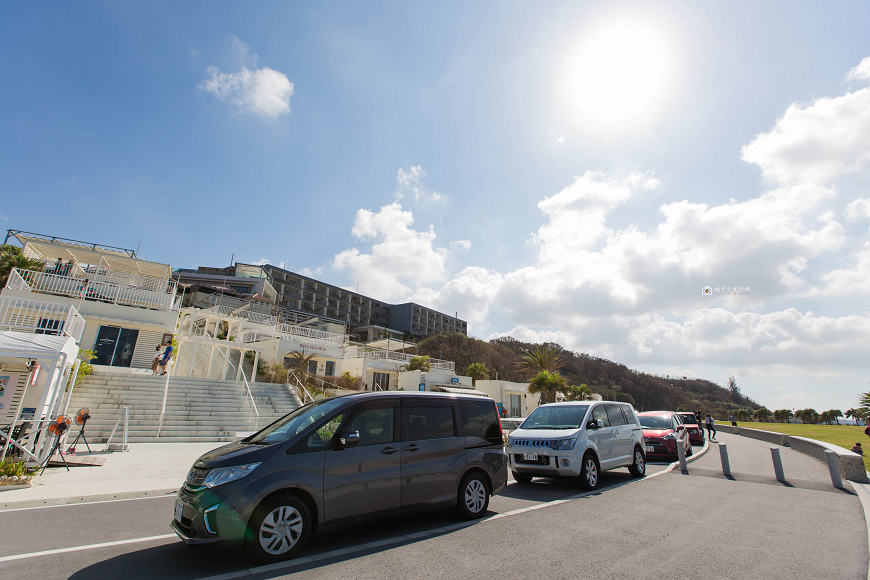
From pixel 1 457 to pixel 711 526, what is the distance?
1233 cm

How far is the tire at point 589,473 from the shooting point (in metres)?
7.96

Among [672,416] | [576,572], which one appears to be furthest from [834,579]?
[672,416]

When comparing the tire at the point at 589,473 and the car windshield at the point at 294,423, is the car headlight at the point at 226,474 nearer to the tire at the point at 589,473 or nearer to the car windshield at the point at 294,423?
the car windshield at the point at 294,423

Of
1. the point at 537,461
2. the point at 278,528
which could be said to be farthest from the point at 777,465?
the point at 278,528

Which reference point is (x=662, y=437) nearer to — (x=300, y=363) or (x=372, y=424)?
(x=372, y=424)

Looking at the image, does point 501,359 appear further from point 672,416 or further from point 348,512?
point 348,512

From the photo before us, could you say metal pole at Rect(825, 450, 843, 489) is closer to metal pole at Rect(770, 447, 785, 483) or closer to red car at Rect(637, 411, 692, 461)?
metal pole at Rect(770, 447, 785, 483)

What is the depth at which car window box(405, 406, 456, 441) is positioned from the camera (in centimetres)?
540

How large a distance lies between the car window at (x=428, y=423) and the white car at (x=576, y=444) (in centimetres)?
322

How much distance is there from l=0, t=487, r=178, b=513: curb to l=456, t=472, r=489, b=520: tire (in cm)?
570

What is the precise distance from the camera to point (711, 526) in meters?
5.69

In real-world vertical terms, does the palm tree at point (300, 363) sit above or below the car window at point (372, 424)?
above

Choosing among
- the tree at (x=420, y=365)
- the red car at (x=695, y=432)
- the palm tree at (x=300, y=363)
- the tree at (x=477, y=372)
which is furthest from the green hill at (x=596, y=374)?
the red car at (x=695, y=432)

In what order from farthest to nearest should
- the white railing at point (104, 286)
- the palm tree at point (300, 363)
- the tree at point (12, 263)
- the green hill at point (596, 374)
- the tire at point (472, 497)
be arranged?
1. the green hill at point (596, 374)
2. the palm tree at point (300, 363)
3. the tree at point (12, 263)
4. the white railing at point (104, 286)
5. the tire at point (472, 497)
